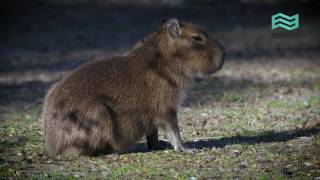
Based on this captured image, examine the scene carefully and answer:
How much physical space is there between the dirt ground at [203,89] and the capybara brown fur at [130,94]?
0.57 ft

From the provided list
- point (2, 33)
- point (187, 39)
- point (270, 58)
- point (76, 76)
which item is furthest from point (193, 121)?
point (2, 33)

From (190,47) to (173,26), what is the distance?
272mm

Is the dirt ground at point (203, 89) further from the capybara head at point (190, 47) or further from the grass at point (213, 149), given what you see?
the capybara head at point (190, 47)

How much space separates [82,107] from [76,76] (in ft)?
1.21

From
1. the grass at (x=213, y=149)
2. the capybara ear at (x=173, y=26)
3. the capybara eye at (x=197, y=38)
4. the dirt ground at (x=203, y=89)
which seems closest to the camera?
the grass at (x=213, y=149)

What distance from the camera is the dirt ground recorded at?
6.35m

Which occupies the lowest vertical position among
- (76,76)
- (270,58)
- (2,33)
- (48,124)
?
(48,124)

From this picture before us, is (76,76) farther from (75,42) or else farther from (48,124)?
(75,42)

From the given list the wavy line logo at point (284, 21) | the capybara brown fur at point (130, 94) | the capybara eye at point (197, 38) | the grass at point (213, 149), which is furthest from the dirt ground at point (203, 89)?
the capybara eye at point (197, 38)

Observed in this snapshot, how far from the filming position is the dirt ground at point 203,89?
20.8 ft

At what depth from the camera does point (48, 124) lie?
6.64 m

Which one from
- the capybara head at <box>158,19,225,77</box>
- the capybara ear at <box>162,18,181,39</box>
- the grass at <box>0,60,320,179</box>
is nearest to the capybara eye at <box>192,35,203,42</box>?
the capybara head at <box>158,19,225,77</box>

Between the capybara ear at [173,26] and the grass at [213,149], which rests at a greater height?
the capybara ear at [173,26]

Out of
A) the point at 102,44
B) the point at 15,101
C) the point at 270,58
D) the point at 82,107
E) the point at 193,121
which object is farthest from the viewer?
the point at 102,44
